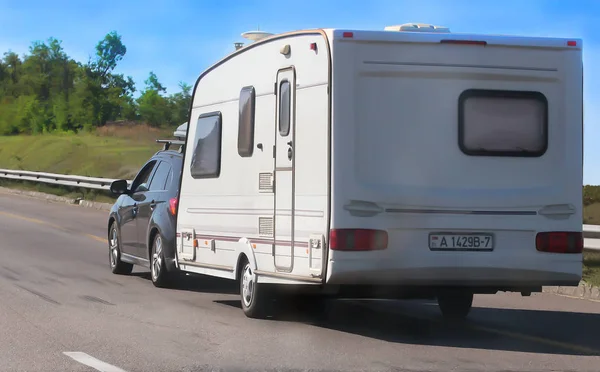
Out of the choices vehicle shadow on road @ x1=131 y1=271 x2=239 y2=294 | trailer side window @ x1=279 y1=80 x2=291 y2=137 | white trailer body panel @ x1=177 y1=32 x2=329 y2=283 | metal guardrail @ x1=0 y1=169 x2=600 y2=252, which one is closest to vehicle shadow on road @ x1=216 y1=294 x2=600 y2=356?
white trailer body panel @ x1=177 y1=32 x2=329 y2=283

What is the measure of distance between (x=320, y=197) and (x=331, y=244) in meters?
0.45

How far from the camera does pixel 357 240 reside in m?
9.30

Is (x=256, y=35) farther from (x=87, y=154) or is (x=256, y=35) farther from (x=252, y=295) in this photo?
(x=87, y=154)

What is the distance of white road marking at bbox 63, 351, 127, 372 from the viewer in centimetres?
790

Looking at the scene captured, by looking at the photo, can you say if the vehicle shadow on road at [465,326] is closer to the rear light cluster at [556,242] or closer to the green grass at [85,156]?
the rear light cluster at [556,242]

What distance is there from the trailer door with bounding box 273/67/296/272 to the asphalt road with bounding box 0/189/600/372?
0.74m

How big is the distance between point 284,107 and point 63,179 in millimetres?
26709

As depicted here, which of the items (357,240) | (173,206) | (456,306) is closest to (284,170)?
(357,240)

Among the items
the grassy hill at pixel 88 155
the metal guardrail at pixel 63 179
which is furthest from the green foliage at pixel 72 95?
the metal guardrail at pixel 63 179

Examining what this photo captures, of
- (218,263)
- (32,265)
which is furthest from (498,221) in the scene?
(32,265)

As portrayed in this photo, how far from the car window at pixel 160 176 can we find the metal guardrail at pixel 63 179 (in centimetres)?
1429

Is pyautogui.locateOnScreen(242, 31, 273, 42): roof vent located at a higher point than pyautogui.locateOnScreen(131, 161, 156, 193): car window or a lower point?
Result: higher

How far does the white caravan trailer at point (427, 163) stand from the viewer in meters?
9.39

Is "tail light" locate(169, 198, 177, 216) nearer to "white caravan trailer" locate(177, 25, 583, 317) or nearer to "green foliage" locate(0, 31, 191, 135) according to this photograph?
"white caravan trailer" locate(177, 25, 583, 317)
